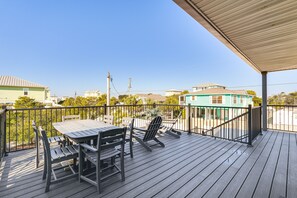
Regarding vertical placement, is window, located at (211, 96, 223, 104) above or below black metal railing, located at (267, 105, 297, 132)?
above

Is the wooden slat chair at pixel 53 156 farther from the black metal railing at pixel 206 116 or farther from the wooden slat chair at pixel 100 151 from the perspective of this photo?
the black metal railing at pixel 206 116

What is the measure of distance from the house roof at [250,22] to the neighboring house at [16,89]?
87.0ft

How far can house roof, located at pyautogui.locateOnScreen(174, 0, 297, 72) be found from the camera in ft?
6.00

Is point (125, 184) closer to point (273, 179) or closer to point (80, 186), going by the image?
point (80, 186)

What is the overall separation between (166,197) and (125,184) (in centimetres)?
63

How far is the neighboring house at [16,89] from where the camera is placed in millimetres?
19953

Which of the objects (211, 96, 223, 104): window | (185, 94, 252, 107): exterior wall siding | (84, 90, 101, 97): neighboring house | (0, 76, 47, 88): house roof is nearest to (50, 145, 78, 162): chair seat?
(185, 94, 252, 107): exterior wall siding

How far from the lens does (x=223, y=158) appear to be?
305 centimetres

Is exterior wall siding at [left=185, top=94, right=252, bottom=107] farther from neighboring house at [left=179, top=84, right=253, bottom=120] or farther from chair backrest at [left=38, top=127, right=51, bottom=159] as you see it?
chair backrest at [left=38, top=127, right=51, bottom=159]

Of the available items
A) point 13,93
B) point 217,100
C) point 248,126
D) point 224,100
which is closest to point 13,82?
point 13,93

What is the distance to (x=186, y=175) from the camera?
7.77ft

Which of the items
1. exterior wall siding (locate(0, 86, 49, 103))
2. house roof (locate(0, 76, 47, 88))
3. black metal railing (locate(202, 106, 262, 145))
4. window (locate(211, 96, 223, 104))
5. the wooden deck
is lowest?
the wooden deck

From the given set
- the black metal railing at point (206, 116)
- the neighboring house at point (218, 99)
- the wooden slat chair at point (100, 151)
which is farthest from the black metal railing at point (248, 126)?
the neighboring house at point (218, 99)

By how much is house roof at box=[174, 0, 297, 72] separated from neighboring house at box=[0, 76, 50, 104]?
26.5 meters
